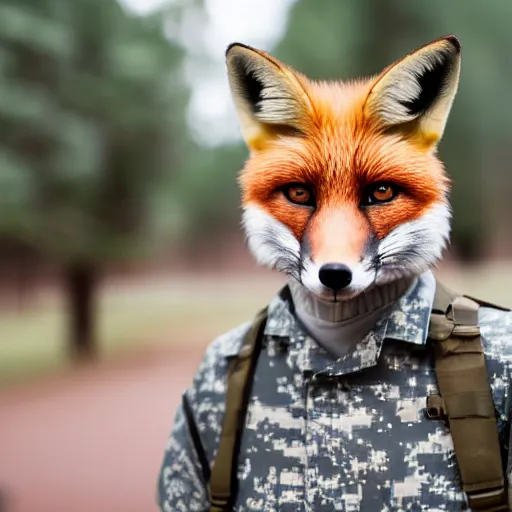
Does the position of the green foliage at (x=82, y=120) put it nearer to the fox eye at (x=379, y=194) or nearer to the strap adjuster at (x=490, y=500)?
the fox eye at (x=379, y=194)

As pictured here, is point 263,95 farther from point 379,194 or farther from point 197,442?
point 197,442

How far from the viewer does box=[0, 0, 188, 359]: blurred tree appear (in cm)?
226

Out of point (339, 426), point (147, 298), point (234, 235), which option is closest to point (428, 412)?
point (339, 426)

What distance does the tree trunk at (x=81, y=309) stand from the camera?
247 cm

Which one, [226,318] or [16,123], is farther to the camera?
[16,123]

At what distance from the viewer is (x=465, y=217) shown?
62.9 inches

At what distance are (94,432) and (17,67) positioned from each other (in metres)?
1.38

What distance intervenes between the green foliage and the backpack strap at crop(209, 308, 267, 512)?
1549mm

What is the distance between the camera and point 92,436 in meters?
2.21

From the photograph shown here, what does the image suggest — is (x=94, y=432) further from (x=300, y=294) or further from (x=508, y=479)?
(x=508, y=479)

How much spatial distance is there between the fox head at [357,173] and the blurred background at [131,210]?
86 centimetres

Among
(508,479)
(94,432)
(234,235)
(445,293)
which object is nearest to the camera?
(508,479)

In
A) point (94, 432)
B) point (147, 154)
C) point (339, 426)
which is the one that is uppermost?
point (147, 154)

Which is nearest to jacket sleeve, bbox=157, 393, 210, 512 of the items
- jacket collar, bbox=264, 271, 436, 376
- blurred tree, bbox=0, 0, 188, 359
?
jacket collar, bbox=264, 271, 436, 376
